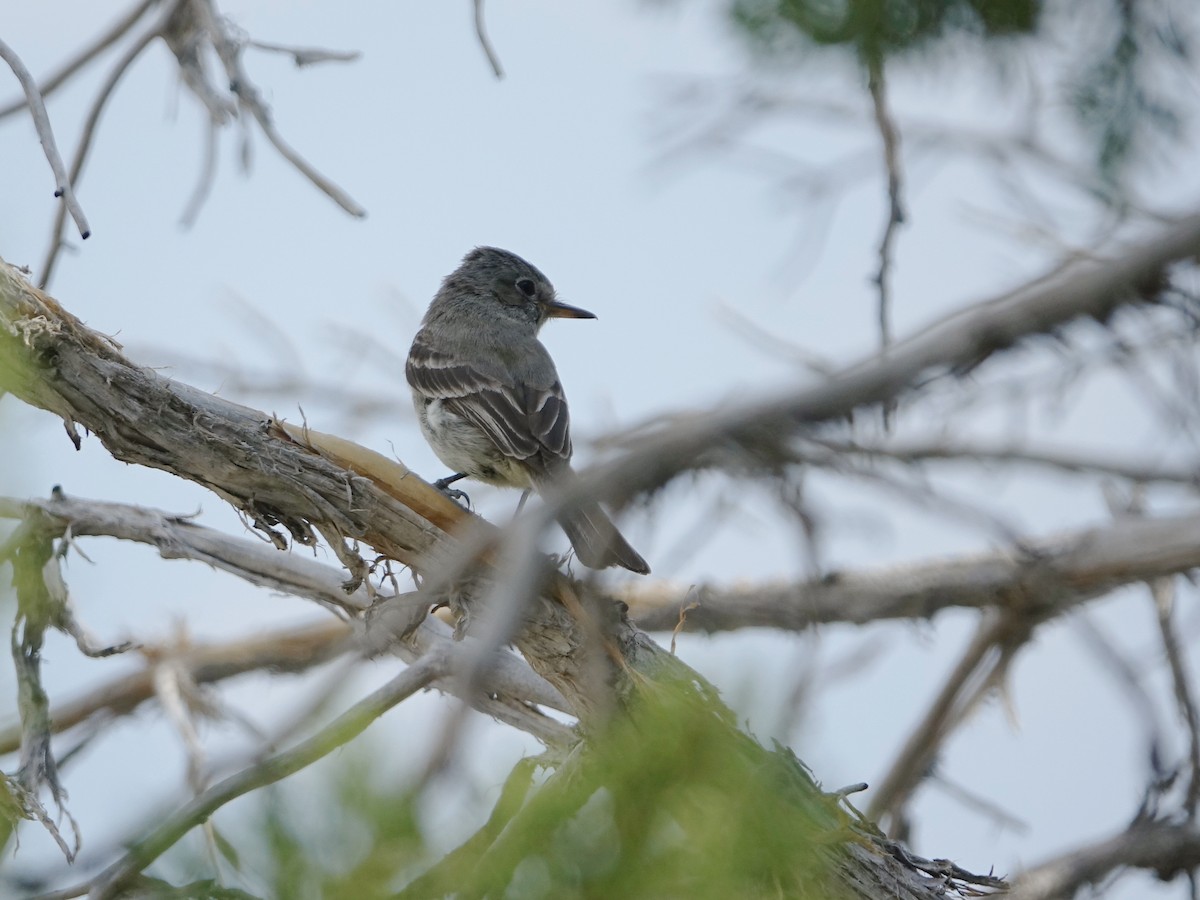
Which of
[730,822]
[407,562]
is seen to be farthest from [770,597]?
[730,822]

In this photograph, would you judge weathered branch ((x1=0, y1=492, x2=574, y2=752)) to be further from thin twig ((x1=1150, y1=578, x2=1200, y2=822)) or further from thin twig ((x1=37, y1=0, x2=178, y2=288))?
thin twig ((x1=1150, y1=578, x2=1200, y2=822))

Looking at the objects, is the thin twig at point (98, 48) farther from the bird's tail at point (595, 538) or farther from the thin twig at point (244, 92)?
the bird's tail at point (595, 538)

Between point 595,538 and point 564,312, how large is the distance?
4.89 m

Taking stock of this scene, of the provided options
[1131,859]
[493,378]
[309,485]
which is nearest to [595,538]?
[309,485]

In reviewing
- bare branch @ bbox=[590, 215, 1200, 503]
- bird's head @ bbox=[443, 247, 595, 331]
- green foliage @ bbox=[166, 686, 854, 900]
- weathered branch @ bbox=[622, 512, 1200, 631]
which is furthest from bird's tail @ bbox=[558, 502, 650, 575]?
bird's head @ bbox=[443, 247, 595, 331]

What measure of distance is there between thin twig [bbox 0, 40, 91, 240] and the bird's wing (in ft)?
7.57

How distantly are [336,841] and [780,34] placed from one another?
2.61m

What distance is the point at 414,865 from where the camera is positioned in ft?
6.34

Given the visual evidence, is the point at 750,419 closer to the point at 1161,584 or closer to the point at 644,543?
the point at 644,543

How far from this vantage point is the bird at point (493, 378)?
538 cm

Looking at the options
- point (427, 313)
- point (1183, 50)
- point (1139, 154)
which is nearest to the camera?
point (1183, 50)

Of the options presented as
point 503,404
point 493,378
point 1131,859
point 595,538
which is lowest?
point 595,538

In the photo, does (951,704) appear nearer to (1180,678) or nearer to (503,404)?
(1180,678)

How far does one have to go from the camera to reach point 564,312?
23.9 feet
